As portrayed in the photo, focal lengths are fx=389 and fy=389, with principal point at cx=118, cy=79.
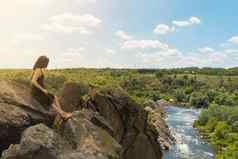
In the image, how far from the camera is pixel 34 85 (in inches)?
677

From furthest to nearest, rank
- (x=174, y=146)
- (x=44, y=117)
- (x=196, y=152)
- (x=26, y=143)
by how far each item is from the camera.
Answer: (x=174, y=146), (x=196, y=152), (x=44, y=117), (x=26, y=143)

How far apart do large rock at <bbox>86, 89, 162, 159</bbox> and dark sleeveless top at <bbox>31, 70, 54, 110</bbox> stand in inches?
377

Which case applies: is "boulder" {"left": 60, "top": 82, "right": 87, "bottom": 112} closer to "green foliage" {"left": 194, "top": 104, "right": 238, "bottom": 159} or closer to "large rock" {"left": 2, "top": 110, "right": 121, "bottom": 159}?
"large rock" {"left": 2, "top": 110, "right": 121, "bottom": 159}

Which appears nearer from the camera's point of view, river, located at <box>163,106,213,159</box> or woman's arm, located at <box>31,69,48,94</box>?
woman's arm, located at <box>31,69,48,94</box>

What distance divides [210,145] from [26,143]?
78.4m

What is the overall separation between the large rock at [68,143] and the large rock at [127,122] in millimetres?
11634

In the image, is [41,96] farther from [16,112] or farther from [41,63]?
[16,112]

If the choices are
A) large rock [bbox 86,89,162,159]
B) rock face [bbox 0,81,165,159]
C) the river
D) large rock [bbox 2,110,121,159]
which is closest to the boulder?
rock face [bbox 0,81,165,159]

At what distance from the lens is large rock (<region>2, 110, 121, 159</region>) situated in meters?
12.9

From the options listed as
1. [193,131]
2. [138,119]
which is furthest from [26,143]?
[193,131]

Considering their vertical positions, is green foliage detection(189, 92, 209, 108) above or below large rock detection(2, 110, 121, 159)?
below

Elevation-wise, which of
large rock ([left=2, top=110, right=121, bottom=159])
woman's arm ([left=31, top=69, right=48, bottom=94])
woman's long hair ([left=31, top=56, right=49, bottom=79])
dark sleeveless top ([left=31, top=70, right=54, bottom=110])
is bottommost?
large rock ([left=2, top=110, right=121, bottom=159])

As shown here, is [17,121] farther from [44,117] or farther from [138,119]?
[138,119]

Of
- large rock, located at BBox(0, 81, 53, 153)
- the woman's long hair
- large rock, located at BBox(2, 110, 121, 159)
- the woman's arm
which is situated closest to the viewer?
large rock, located at BBox(2, 110, 121, 159)
